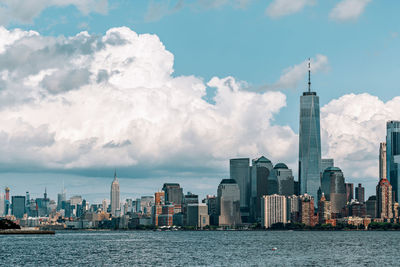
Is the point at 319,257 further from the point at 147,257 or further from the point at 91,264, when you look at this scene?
the point at 91,264

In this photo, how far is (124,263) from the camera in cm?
16938

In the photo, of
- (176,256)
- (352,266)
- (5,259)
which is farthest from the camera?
(176,256)

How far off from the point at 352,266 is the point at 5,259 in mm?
85633

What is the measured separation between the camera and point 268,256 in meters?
195

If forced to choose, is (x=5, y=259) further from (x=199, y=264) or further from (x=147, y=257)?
(x=199, y=264)

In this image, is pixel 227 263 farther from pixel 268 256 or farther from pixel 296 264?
pixel 268 256

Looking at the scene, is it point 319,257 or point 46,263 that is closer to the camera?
point 46,263

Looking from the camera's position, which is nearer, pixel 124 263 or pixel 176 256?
pixel 124 263

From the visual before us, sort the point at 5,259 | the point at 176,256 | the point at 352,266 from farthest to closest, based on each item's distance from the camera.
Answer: the point at 176,256 → the point at 5,259 → the point at 352,266

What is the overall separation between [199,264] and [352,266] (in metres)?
34.1

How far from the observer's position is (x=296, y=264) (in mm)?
166000

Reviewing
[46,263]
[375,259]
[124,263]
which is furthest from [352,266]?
[46,263]

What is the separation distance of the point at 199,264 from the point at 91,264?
80.3ft

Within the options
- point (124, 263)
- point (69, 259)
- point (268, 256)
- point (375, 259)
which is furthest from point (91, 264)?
point (375, 259)
